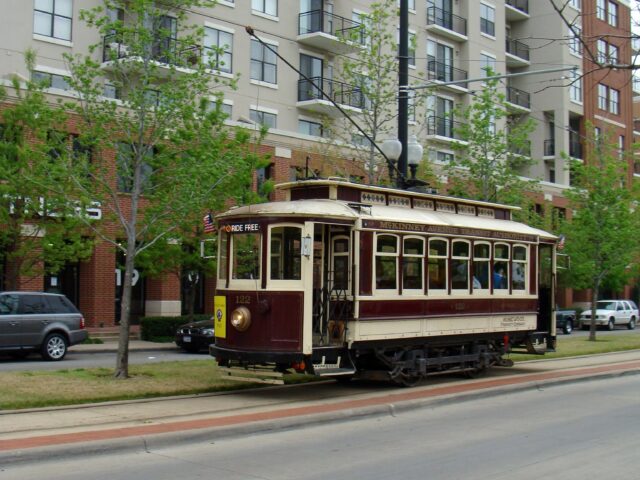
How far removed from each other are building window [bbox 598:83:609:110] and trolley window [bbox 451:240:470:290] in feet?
144

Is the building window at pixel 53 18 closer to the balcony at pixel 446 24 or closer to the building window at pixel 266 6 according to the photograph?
the building window at pixel 266 6

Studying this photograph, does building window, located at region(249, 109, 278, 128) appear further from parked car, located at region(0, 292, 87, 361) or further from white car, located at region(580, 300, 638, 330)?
white car, located at region(580, 300, 638, 330)

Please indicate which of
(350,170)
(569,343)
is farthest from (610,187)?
(350,170)

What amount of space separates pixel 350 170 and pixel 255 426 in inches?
827

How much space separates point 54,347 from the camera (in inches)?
811

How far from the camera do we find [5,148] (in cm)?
2230

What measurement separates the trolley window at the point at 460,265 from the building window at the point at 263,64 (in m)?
23.1

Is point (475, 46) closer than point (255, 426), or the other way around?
point (255, 426)

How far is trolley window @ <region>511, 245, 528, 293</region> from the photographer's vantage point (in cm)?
1723

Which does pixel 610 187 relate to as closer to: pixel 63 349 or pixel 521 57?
pixel 63 349

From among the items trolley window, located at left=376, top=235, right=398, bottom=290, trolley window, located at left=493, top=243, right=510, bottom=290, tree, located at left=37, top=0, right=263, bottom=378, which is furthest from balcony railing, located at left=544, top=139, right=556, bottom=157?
trolley window, located at left=376, top=235, right=398, bottom=290

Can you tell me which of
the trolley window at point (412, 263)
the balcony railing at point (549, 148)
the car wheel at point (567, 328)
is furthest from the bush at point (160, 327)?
the balcony railing at point (549, 148)

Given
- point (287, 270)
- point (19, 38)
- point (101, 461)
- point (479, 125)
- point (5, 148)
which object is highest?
point (19, 38)

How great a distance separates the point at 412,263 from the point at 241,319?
3.54 metres
